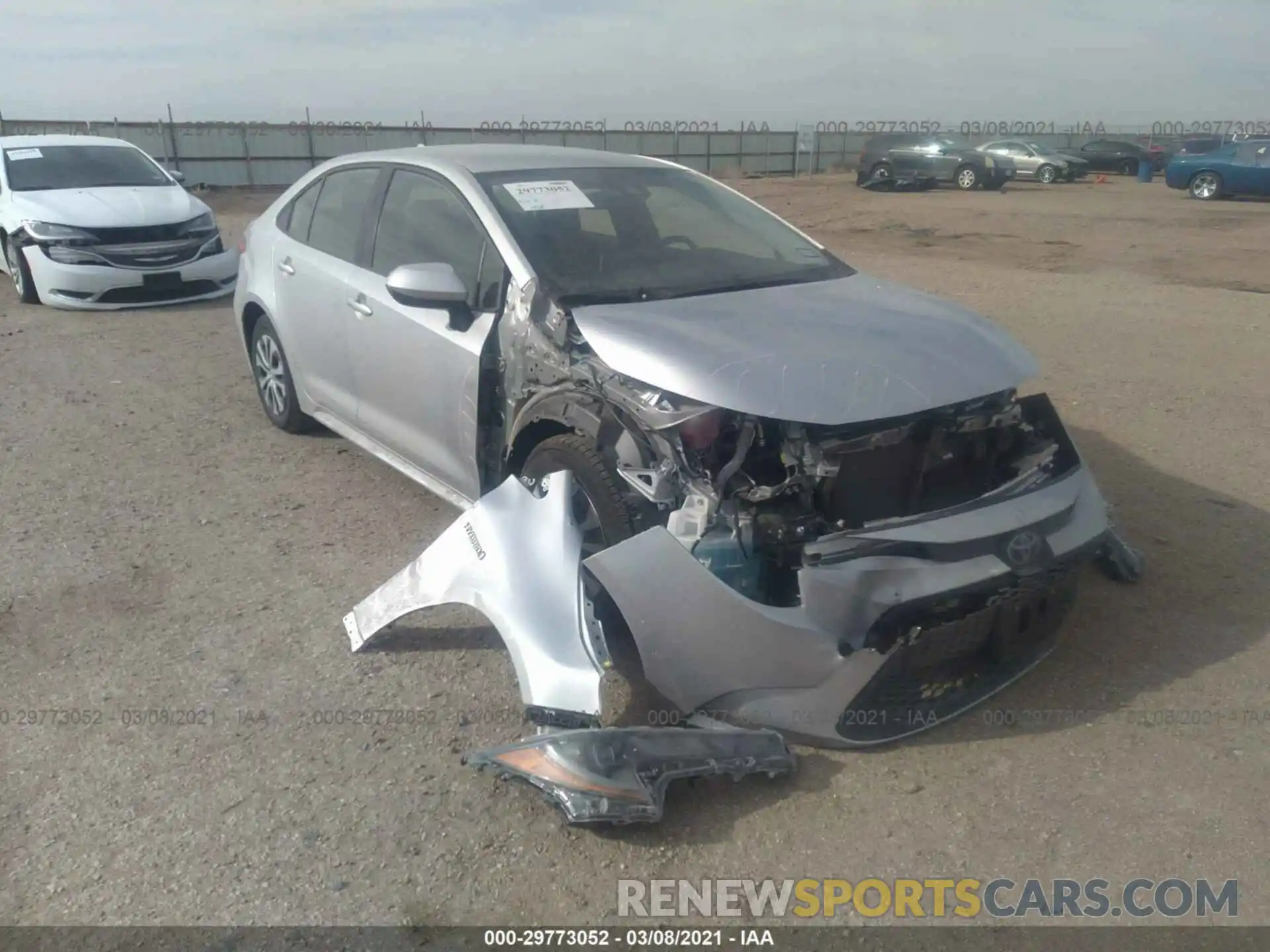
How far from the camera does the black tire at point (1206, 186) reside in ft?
79.0

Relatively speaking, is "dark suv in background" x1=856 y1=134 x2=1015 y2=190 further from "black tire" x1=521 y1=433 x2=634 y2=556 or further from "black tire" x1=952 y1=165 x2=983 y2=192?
"black tire" x1=521 y1=433 x2=634 y2=556

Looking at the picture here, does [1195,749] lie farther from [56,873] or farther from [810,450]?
[56,873]

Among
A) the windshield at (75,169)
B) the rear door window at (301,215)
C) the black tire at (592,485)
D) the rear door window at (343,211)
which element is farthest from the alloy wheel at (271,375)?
the windshield at (75,169)

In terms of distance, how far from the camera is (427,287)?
3766mm

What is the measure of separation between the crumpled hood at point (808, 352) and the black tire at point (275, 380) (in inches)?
104

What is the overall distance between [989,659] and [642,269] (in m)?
1.93

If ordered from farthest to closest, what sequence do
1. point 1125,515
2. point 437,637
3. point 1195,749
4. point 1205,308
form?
1. point 1205,308
2. point 1125,515
3. point 437,637
4. point 1195,749

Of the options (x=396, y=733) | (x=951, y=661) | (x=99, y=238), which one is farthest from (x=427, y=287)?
(x=99, y=238)

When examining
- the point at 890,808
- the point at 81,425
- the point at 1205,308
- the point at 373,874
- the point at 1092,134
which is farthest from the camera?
the point at 1092,134

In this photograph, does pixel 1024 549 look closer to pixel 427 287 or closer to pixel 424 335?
pixel 427 287

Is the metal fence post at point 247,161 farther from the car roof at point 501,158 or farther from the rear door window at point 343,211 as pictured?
the car roof at point 501,158

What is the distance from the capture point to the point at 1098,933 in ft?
8.05

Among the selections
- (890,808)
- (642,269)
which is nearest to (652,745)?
(890,808)

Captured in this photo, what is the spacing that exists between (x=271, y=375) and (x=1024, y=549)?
4.35 m
